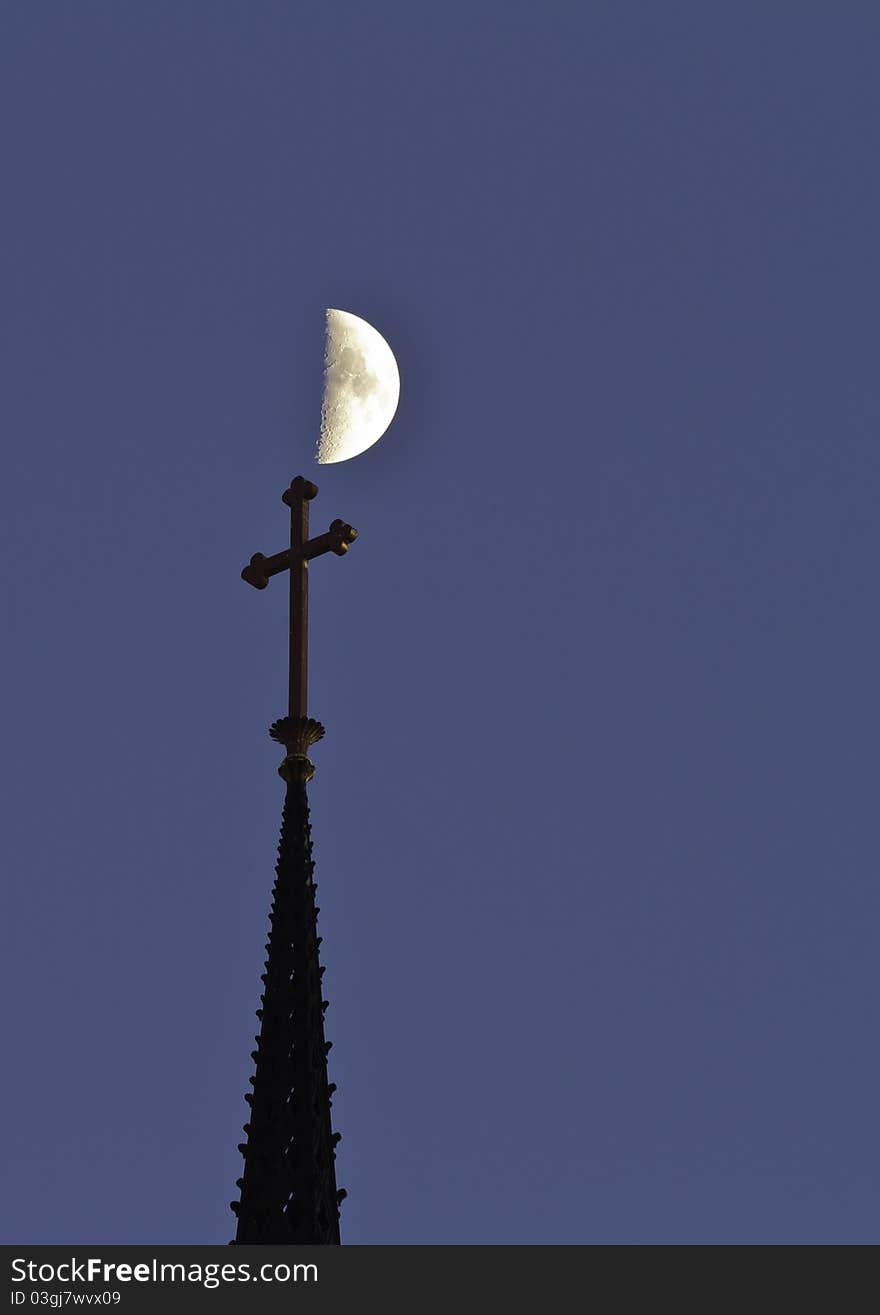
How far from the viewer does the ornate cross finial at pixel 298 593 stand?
4400 centimetres

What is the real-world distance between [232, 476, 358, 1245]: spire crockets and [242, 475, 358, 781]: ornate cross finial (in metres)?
0.01

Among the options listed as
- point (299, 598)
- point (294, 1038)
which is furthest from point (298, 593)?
point (294, 1038)

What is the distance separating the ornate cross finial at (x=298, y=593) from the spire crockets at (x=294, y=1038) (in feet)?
0.05

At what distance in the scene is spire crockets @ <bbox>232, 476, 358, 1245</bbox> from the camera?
39906 mm

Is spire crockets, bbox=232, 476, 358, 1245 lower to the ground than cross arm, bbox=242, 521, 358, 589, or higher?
lower

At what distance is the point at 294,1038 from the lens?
41438 mm

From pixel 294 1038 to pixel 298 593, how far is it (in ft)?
23.7

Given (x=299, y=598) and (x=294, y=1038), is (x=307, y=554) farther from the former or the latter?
(x=294, y=1038)
